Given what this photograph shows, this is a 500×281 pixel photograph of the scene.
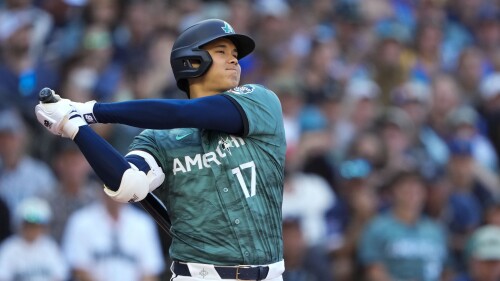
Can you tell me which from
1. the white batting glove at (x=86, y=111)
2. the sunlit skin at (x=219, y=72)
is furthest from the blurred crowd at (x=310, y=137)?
the white batting glove at (x=86, y=111)

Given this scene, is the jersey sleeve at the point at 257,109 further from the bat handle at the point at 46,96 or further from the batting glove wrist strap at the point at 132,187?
the bat handle at the point at 46,96

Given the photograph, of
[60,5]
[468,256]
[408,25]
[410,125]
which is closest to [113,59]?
[60,5]

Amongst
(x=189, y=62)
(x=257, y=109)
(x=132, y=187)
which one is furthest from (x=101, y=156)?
(x=257, y=109)

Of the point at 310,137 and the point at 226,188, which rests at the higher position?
the point at 226,188

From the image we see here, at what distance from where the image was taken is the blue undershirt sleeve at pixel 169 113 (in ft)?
16.4

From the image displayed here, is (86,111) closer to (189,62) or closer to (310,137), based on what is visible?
(189,62)

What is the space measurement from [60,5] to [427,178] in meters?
4.18

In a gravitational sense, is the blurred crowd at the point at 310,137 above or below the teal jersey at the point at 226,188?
below

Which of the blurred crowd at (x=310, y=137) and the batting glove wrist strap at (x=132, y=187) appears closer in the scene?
the batting glove wrist strap at (x=132, y=187)

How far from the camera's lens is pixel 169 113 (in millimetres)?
5031

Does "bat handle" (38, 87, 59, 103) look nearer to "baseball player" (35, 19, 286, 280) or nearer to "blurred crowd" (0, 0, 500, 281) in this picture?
"baseball player" (35, 19, 286, 280)

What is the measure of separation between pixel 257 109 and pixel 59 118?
99 cm

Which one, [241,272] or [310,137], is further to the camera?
[310,137]

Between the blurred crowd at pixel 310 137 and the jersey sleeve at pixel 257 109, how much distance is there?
391 centimetres
